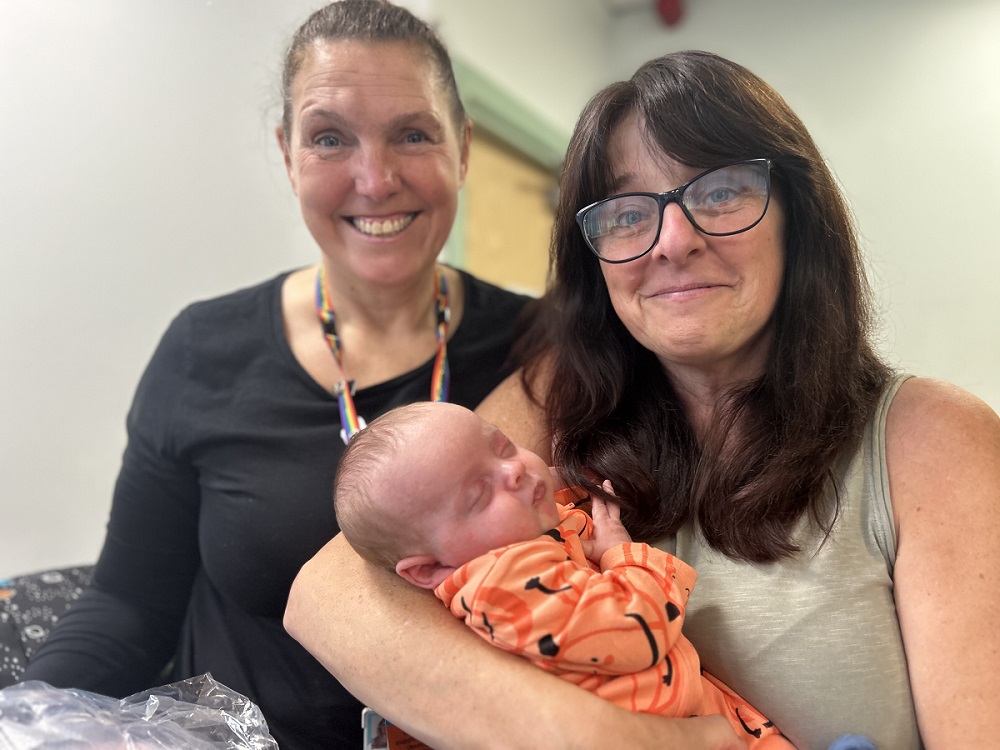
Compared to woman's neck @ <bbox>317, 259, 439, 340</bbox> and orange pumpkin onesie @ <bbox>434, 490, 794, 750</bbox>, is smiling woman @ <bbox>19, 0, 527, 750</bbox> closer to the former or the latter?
woman's neck @ <bbox>317, 259, 439, 340</bbox>

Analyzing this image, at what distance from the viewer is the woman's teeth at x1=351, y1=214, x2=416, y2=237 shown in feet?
5.36

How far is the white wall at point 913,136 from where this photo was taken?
73.4 inches

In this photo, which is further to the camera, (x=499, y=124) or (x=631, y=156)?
(x=499, y=124)

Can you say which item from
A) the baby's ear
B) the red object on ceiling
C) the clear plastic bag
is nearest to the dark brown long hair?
the baby's ear

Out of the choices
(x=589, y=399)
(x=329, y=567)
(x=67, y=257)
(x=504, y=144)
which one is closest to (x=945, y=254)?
(x=589, y=399)

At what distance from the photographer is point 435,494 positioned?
3.62 feet

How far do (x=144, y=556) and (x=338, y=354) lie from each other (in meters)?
Answer: 0.61

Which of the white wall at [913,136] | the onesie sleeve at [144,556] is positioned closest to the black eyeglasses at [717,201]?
the white wall at [913,136]

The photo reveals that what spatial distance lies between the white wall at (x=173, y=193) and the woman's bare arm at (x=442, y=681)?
41.4 inches

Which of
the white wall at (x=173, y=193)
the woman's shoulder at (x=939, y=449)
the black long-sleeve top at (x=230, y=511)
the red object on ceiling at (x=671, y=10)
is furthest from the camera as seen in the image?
the red object on ceiling at (x=671, y=10)

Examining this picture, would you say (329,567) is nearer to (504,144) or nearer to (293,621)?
(293,621)

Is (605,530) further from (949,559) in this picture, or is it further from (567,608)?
(949,559)

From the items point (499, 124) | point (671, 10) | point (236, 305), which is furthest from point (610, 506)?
point (671, 10)

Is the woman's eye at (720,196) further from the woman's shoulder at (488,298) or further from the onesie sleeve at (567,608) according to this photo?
the woman's shoulder at (488,298)
